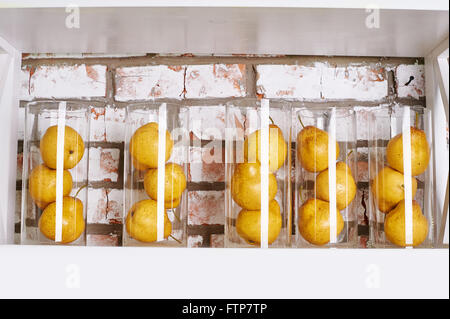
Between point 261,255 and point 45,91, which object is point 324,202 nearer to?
point 261,255

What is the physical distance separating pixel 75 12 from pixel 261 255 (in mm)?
415

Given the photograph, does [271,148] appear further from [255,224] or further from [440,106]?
[440,106]

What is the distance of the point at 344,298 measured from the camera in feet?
1.88

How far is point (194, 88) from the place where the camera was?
0.90 metres

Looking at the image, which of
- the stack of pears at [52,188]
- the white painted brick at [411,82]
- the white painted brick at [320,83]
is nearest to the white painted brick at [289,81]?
the white painted brick at [320,83]

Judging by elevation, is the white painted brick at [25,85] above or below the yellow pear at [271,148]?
above

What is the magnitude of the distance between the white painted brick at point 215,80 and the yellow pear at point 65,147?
0.24m

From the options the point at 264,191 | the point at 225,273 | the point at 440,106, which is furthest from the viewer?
the point at 440,106

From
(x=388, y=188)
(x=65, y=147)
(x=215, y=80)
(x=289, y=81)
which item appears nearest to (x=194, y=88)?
(x=215, y=80)

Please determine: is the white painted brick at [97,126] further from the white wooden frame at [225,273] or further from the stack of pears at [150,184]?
the white wooden frame at [225,273]

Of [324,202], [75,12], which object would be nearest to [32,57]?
[75,12]

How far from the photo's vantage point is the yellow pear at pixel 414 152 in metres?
0.71

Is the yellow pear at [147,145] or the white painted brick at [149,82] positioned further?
the white painted brick at [149,82]

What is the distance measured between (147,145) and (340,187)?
0.90 feet
